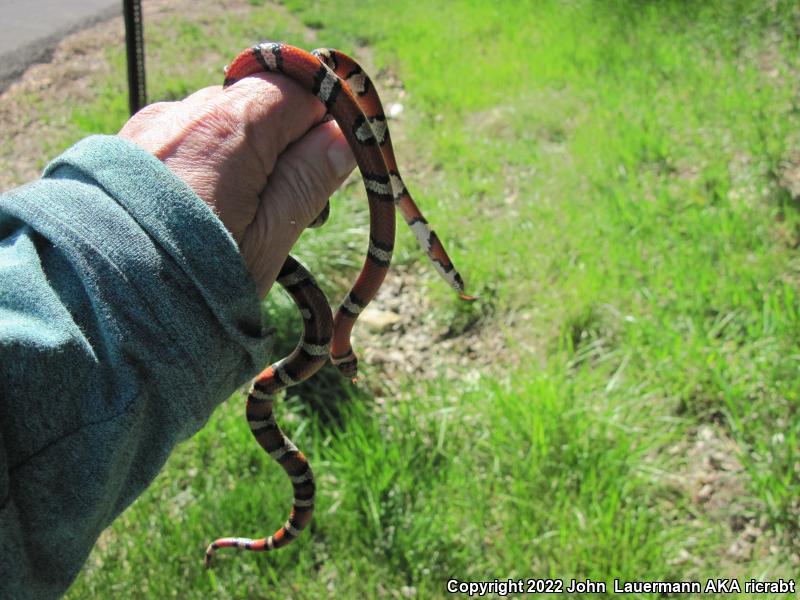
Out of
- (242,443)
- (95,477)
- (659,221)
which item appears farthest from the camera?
(659,221)

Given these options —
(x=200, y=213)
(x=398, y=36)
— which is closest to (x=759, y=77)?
(x=398, y=36)

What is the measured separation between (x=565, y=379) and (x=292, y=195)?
2.75 meters

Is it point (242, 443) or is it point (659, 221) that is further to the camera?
point (659, 221)

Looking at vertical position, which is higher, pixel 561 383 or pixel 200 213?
pixel 200 213

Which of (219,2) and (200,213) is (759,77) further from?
(200,213)

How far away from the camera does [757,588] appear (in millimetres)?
3152

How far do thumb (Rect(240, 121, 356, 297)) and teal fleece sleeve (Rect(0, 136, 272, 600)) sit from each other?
0.24 metres

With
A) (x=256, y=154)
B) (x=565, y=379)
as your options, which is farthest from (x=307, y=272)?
(x=565, y=379)

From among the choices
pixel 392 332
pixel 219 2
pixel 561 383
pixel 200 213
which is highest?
pixel 200 213

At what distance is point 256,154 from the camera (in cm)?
178

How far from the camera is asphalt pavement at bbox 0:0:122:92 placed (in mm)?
3336

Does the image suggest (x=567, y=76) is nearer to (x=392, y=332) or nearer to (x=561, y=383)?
(x=392, y=332)

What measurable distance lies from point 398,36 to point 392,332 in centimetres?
497

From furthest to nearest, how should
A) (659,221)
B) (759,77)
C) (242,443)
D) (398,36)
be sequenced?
(398,36), (759,77), (659,221), (242,443)
